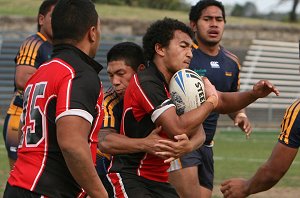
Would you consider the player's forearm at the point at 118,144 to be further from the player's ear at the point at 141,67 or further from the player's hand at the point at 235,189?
the player's hand at the point at 235,189

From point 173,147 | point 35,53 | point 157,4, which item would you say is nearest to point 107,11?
point 157,4

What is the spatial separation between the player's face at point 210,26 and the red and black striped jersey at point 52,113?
4.28m

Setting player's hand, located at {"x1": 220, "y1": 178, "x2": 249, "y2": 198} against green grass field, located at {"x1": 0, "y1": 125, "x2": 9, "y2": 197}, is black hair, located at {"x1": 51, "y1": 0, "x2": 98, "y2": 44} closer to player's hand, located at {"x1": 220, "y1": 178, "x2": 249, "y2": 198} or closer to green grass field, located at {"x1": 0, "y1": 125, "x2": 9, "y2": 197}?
player's hand, located at {"x1": 220, "y1": 178, "x2": 249, "y2": 198}

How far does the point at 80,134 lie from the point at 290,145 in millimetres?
2150

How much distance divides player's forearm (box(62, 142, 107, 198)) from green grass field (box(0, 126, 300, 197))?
590cm

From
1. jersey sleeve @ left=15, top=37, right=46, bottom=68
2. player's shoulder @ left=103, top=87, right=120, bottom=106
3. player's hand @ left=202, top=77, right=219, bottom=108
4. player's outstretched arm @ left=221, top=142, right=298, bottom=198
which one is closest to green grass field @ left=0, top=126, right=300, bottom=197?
jersey sleeve @ left=15, top=37, right=46, bottom=68

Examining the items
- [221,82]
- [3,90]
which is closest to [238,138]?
[3,90]

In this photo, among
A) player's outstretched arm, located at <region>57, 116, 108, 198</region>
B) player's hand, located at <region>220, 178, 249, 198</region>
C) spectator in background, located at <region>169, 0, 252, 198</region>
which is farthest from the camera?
spectator in background, located at <region>169, 0, 252, 198</region>

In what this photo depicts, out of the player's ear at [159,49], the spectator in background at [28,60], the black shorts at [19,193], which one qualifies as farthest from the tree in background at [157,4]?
the black shorts at [19,193]

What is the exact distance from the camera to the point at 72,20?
5020 mm

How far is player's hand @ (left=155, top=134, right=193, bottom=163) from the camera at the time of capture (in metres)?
6.07

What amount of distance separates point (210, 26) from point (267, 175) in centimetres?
315

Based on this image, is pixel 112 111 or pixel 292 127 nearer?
pixel 292 127

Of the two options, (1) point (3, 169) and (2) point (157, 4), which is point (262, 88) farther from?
(2) point (157, 4)
